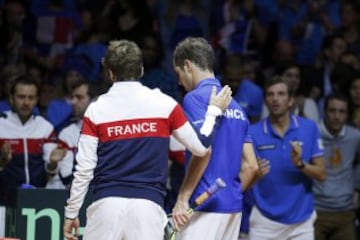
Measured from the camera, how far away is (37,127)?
10.5 m

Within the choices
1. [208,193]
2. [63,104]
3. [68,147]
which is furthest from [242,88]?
[208,193]

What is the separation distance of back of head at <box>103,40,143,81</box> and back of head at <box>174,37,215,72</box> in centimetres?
51

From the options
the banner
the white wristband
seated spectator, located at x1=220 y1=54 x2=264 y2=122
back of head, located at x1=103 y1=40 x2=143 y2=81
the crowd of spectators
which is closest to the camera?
back of head, located at x1=103 y1=40 x2=143 y2=81

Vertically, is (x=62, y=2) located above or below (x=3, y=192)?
above

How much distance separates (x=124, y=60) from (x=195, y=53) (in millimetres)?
652

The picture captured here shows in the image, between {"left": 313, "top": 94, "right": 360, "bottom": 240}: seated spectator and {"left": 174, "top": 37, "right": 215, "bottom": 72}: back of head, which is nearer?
{"left": 174, "top": 37, "right": 215, "bottom": 72}: back of head

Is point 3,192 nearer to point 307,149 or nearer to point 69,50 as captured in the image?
point 307,149

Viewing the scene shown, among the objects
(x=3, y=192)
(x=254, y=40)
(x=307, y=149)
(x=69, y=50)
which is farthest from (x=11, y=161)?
(x=254, y=40)

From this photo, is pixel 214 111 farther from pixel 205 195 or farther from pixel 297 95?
pixel 297 95

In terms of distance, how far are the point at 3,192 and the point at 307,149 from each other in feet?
9.15

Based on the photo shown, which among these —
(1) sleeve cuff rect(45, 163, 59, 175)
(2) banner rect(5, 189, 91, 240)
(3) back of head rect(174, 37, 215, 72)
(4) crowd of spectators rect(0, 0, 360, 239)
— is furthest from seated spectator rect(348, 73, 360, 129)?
(3) back of head rect(174, 37, 215, 72)

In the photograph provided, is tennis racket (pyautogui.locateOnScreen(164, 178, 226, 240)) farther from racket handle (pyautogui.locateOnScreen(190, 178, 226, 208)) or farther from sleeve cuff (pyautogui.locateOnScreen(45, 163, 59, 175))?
sleeve cuff (pyautogui.locateOnScreen(45, 163, 59, 175))

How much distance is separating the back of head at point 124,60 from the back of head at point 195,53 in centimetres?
51

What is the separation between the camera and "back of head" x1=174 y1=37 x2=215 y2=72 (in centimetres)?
787
